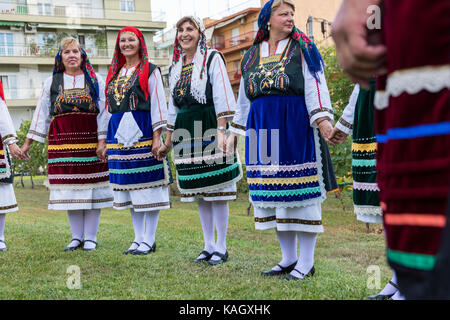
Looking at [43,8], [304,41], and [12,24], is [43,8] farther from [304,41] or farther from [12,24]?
[304,41]

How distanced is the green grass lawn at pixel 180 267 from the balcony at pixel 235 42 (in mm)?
24862

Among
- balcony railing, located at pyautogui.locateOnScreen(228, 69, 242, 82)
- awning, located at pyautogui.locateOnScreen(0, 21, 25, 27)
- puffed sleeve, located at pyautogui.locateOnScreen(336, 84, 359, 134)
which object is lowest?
puffed sleeve, located at pyautogui.locateOnScreen(336, 84, 359, 134)

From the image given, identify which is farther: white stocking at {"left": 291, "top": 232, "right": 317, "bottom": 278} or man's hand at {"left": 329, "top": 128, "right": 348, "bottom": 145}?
white stocking at {"left": 291, "top": 232, "right": 317, "bottom": 278}

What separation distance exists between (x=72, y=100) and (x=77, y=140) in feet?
1.43

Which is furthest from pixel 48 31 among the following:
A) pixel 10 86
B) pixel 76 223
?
pixel 76 223

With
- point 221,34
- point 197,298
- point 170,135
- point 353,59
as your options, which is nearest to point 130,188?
point 170,135

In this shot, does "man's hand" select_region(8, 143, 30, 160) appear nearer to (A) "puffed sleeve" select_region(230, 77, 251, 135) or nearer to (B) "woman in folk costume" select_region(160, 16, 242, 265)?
(B) "woman in folk costume" select_region(160, 16, 242, 265)

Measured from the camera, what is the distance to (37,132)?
5348 millimetres

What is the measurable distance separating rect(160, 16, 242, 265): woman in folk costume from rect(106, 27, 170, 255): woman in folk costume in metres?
0.44

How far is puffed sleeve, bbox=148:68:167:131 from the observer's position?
15.7ft

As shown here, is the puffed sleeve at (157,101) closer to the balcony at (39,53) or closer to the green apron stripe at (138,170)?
the green apron stripe at (138,170)

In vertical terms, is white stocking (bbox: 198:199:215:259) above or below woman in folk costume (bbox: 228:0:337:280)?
below

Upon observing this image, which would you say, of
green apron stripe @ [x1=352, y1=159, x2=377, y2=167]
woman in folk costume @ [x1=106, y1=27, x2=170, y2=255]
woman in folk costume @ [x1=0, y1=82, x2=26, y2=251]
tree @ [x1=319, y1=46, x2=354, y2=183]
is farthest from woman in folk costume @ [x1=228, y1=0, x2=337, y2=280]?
tree @ [x1=319, y1=46, x2=354, y2=183]

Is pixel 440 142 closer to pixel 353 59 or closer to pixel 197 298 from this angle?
pixel 353 59
